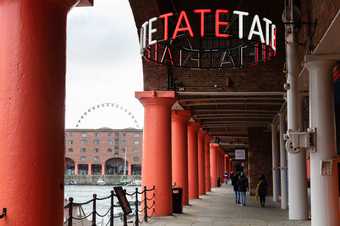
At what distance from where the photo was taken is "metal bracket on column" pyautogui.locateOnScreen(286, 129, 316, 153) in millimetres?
11469

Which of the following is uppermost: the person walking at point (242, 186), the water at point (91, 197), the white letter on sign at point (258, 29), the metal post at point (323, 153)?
the white letter on sign at point (258, 29)

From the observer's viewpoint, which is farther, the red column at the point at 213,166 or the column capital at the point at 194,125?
the red column at the point at 213,166

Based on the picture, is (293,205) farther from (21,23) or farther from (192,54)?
(21,23)

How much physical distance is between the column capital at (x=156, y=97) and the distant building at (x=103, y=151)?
82.2m

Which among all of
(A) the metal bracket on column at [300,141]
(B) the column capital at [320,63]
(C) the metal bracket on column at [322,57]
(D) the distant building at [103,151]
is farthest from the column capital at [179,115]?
(D) the distant building at [103,151]

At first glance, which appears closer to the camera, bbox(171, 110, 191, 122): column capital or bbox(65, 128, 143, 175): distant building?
bbox(171, 110, 191, 122): column capital

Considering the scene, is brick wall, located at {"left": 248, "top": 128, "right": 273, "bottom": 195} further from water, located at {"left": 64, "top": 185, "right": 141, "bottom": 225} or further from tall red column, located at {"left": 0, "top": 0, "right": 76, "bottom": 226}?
tall red column, located at {"left": 0, "top": 0, "right": 76, "bottom": 226}

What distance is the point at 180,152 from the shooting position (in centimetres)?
2186

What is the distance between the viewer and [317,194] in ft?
37.5

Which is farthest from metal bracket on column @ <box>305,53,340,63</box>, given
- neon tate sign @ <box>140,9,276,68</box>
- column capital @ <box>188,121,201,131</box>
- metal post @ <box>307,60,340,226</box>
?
column capital @ <box>188,121,201,131</box>

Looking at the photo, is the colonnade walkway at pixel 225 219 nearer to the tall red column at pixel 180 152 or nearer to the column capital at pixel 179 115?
the tall red column at pixel 180 152

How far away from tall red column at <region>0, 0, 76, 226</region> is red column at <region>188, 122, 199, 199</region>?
21818 millimetres

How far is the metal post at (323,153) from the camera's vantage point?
446 inches

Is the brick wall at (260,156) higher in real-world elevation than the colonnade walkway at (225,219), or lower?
higher
